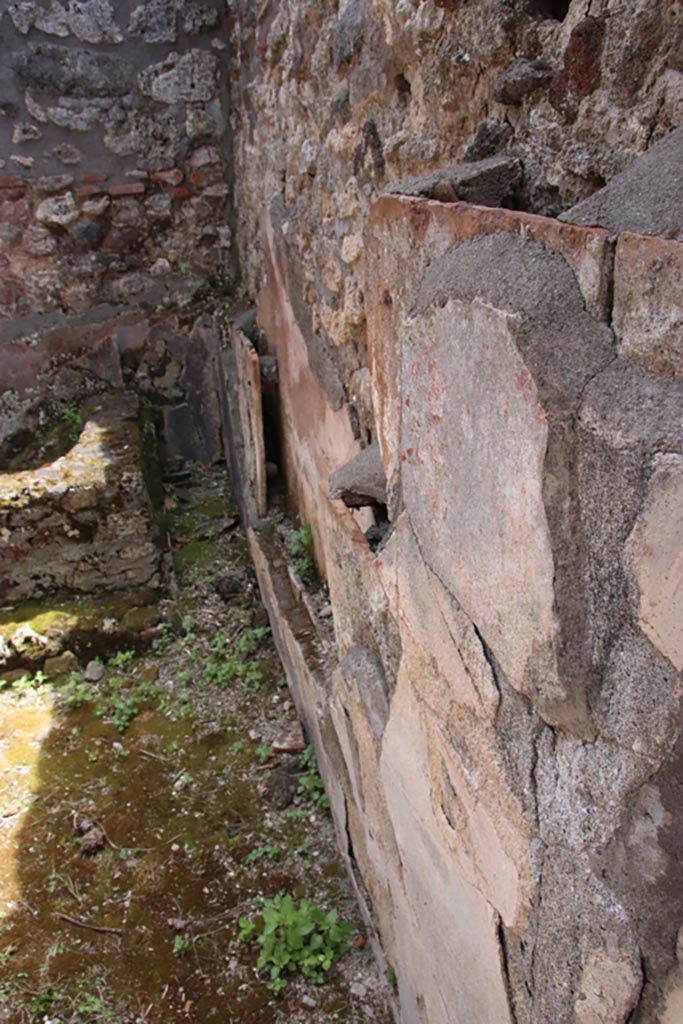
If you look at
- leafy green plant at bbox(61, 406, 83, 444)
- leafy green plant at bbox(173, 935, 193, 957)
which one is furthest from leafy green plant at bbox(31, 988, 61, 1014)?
leafy green plant at bbox(61, 406, 83, 444)

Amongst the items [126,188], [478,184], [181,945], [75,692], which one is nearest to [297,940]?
[181,945]

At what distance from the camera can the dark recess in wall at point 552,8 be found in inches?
41.5

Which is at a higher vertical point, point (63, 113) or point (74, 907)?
point (63, 113)

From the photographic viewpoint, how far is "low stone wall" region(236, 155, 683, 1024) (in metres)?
0.67

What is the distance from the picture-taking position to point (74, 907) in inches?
93.0

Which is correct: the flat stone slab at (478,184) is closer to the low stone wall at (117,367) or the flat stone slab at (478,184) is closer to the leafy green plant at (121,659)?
the leafy green plant at (121,659)

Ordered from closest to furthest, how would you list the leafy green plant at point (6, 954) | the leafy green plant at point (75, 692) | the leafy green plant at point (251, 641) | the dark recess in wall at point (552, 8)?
the dark recess in wall at point (552, 8), the leafy green plant at point (6, 954), the leafy green plant at point (75, 692), the leafy green plant at point (251, 641)

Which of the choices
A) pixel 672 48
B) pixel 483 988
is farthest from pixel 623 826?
pixel 672 48

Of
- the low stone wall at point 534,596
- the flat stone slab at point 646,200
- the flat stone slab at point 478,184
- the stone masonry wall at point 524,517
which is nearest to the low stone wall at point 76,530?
the stone masonry wall at point 524,517

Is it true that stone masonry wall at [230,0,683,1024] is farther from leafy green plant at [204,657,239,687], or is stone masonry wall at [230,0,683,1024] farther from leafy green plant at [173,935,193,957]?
leafy green plant at [204,657,239,687]

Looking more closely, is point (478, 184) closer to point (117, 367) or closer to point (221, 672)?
point (221, 672)

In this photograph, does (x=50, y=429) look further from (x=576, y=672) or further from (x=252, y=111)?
(x=576, y=672)

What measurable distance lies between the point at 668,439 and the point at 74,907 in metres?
2.44

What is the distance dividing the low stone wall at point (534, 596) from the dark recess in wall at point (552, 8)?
340 millimetres
